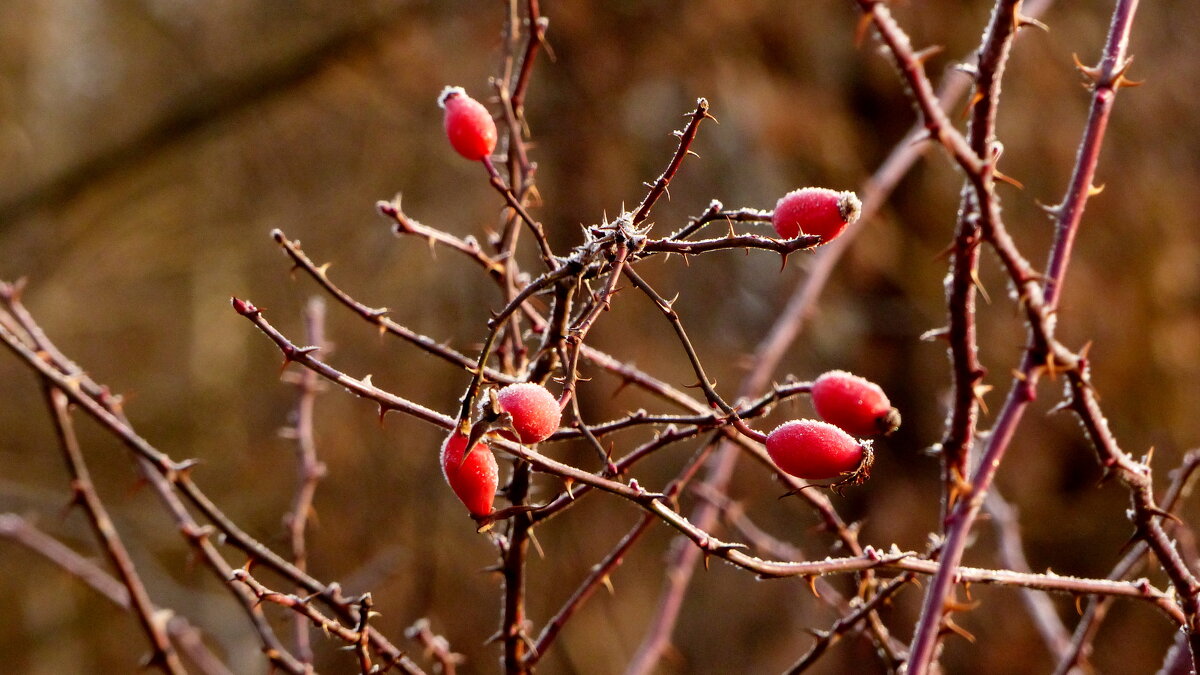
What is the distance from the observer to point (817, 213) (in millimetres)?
1002

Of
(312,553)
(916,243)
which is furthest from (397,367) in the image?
(916,243)

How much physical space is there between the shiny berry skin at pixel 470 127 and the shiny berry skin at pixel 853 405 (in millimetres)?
528

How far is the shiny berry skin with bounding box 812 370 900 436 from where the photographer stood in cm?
97

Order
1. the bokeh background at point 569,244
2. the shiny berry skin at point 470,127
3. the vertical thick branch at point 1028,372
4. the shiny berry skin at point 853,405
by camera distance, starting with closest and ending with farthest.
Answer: the vertical thick branch at point 1028,372
the shiny berry skin at point 853,405
the shiny berry skin at point 470,127
the bokeh background at point 569,244

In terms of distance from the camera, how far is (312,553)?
536cm

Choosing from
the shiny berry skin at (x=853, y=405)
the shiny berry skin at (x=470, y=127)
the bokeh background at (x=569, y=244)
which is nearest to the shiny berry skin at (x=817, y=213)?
the shiny berry skin at (x=853, y=405)

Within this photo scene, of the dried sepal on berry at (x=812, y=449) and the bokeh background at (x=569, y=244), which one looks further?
the bokeh background at (x=569, y=244)

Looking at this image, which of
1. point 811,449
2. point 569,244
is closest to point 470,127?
point 811,449

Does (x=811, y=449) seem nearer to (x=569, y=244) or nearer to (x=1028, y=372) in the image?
(x=1028, y=372)

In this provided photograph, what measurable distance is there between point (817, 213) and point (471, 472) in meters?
0.43

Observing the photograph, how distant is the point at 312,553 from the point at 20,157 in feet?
11.5

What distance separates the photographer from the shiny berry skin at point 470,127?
1242mm

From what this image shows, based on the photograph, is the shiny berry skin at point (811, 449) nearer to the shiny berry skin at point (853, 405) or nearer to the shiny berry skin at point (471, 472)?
the shiny berry skin at point (853, 405)

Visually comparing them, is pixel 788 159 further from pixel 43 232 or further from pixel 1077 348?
pixel 43 232
